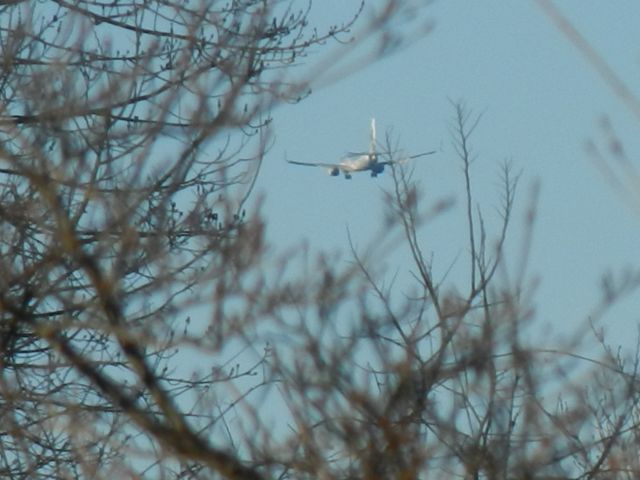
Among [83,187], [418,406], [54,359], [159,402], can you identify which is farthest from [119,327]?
[54,359]

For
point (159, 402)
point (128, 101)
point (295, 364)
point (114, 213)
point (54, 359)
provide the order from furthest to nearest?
point (54, 359)
point (128, 101)
point (114, 213)
point (295, 364)
point (159, 402)

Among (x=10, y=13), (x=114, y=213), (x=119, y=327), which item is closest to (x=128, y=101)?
(x=10, y=13)

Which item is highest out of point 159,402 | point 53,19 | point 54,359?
point 53,19

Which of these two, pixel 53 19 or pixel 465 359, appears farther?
pixel 53 19

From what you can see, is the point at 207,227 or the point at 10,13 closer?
the point at 207,227

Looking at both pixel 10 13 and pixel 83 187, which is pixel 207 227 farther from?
pixel 83 187

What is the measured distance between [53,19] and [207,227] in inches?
58.9

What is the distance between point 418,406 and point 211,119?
3.66ft

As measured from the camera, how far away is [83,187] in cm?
396

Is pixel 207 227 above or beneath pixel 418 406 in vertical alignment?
above

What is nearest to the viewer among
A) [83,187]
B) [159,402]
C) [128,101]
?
[159,402]

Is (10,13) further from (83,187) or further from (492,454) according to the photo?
(492,454)

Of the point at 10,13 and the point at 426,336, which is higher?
the point at 10,13

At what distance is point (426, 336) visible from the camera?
161 inches
